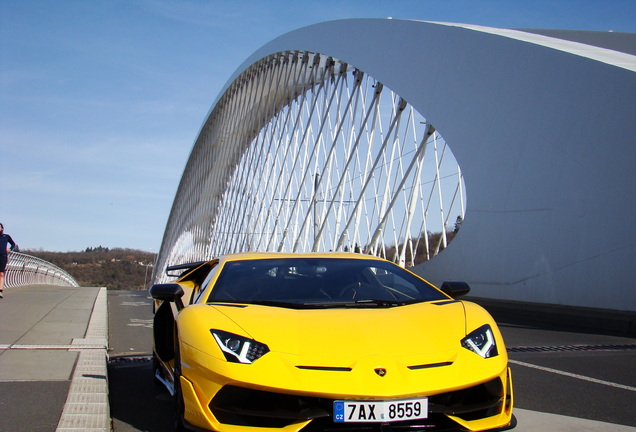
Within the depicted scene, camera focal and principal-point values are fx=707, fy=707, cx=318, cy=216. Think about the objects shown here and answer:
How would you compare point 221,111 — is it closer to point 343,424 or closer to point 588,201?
point 588,201

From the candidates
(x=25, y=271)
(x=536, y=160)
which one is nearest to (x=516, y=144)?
(x=536, y=160)

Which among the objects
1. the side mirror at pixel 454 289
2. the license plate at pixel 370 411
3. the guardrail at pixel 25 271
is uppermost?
the guardrail at pixel 25 271

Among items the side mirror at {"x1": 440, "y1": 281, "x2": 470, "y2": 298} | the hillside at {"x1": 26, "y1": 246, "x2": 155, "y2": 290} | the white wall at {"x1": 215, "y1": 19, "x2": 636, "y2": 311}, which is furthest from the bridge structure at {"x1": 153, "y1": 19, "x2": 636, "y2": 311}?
the hillside at {"x1": 26, "y1": 246, "x2": 155, "y2": 290}

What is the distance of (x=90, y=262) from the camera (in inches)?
4818

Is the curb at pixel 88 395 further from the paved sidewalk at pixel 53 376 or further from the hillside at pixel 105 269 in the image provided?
the hillside at pixel 105 269

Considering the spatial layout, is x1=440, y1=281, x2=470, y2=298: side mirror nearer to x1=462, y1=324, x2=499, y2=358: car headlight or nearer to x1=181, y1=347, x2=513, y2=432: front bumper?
x1=462, y1=324, x2=499, y2=358: car headlight

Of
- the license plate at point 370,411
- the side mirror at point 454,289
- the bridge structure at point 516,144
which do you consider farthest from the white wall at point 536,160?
the license plate at point 370,411

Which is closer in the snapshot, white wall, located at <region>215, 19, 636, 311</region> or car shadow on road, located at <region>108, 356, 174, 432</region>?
car shadow on road, located at <region>108, 356, 174, 432</region>

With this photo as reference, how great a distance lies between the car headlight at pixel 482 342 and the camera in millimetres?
3586

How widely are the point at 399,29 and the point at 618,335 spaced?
13.0 metres

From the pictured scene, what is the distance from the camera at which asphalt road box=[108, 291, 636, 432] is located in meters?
4.61

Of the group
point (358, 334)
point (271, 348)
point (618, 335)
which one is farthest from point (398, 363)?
point (618, 335)

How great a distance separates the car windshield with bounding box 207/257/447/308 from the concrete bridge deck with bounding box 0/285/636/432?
37.1 inches

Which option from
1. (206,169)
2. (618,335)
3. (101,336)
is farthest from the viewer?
(206,169)
